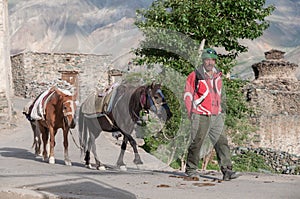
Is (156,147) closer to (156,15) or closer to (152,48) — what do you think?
(152,48)

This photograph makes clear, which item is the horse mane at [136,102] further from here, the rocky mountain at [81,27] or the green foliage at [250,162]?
the rocky mountain at [81,27]

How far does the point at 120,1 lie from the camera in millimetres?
154000

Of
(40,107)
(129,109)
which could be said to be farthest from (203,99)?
(40,107)

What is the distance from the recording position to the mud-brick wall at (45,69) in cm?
3294

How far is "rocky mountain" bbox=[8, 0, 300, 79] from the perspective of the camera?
108m

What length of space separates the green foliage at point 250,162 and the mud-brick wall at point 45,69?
523 inches

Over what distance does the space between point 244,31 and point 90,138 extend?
6.60 meters

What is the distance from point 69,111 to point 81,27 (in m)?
119

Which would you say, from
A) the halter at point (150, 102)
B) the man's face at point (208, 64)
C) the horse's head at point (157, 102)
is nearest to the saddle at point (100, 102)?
the halter at point (150, 102)

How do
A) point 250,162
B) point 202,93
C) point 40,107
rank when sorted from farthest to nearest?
1. point 250,162
2. point 40,107
3. point 202,93

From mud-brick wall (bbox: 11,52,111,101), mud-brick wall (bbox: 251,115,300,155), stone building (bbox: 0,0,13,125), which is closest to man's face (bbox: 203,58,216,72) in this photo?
stone building (bbox: 0,0,13,125)

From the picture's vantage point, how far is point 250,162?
68.5ft

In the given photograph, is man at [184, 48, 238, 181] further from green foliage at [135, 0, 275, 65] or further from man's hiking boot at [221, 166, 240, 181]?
green foliage at [135, 0, 275, 65]

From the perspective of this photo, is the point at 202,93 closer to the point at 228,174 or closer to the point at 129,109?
the point at 228,174
